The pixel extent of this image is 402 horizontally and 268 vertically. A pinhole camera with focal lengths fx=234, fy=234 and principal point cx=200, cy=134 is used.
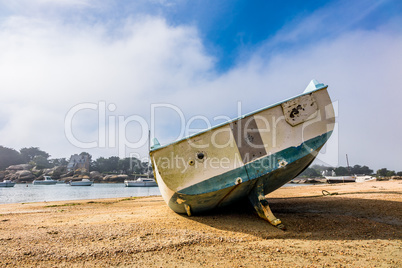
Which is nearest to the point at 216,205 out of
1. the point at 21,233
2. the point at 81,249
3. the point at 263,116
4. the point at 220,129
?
the point at 220,129

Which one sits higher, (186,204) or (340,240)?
(186,204)

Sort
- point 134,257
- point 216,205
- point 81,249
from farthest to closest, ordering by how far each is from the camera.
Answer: point 216,205 < point 81,249 < point 134,257

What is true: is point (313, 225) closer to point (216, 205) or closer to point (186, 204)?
point (216, 205)

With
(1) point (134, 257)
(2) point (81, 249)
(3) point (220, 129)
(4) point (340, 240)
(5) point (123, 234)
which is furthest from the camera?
(3) point (220, 129)

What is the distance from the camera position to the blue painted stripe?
169 inches

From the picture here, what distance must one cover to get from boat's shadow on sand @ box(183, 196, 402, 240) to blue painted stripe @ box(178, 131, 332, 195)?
0.70m

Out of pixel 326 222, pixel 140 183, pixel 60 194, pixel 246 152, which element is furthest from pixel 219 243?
pixel 140 183

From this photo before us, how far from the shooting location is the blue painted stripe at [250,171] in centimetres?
429

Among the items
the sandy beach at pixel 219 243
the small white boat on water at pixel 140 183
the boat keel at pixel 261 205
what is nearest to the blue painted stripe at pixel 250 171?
the boat keel at pixel 261 205

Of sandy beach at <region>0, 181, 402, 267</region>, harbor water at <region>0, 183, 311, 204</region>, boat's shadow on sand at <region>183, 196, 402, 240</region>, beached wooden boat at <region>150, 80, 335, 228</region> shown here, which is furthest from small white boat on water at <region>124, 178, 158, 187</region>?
beached wooden boat at <region>150, 80, 335, 228</region>

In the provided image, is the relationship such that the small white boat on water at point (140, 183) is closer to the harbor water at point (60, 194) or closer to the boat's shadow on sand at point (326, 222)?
the harbor water at point (60, 194)

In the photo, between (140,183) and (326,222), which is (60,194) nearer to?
(140,183)

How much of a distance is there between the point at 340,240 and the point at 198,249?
208 centimetres

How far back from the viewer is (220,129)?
4387 millimetres
